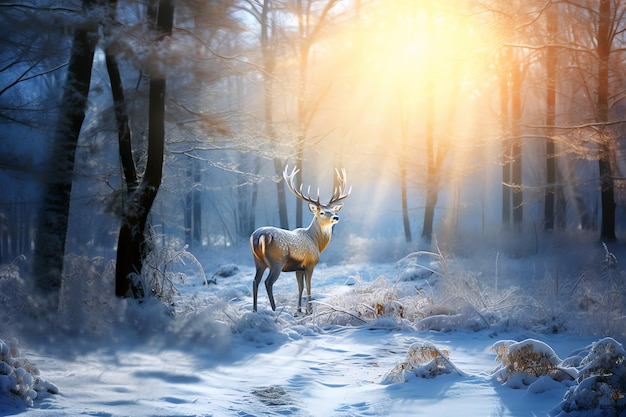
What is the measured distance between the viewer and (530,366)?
468 cm

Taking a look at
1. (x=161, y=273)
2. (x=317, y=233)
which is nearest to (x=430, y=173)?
(x=317, y=233)

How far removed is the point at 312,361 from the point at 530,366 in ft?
8.22

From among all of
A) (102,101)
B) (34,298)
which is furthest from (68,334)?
(102,101)

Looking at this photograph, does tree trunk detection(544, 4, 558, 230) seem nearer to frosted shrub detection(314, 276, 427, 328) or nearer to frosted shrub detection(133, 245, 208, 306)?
frosted shrub detection(314, 276, 427, 328)

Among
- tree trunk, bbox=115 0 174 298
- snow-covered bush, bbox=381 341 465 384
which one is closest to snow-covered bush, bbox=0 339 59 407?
snow-covered bush, bbox=381 341 465 384

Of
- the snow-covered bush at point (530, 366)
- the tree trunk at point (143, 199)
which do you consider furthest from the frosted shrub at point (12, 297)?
the snow-covered bush at point (530, 366)

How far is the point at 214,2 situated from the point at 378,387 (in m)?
6.33

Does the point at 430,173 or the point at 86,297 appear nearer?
the point at 86,297

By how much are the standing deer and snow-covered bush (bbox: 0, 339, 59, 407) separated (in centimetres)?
487

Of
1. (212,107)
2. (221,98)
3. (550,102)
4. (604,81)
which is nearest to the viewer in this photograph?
(212,107)

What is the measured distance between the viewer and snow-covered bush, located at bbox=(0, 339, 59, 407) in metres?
3.75

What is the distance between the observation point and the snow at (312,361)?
4.22 metres

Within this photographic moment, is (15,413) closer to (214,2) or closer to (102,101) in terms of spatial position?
(214,2)

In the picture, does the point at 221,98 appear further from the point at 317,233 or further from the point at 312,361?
the point at 312,361
